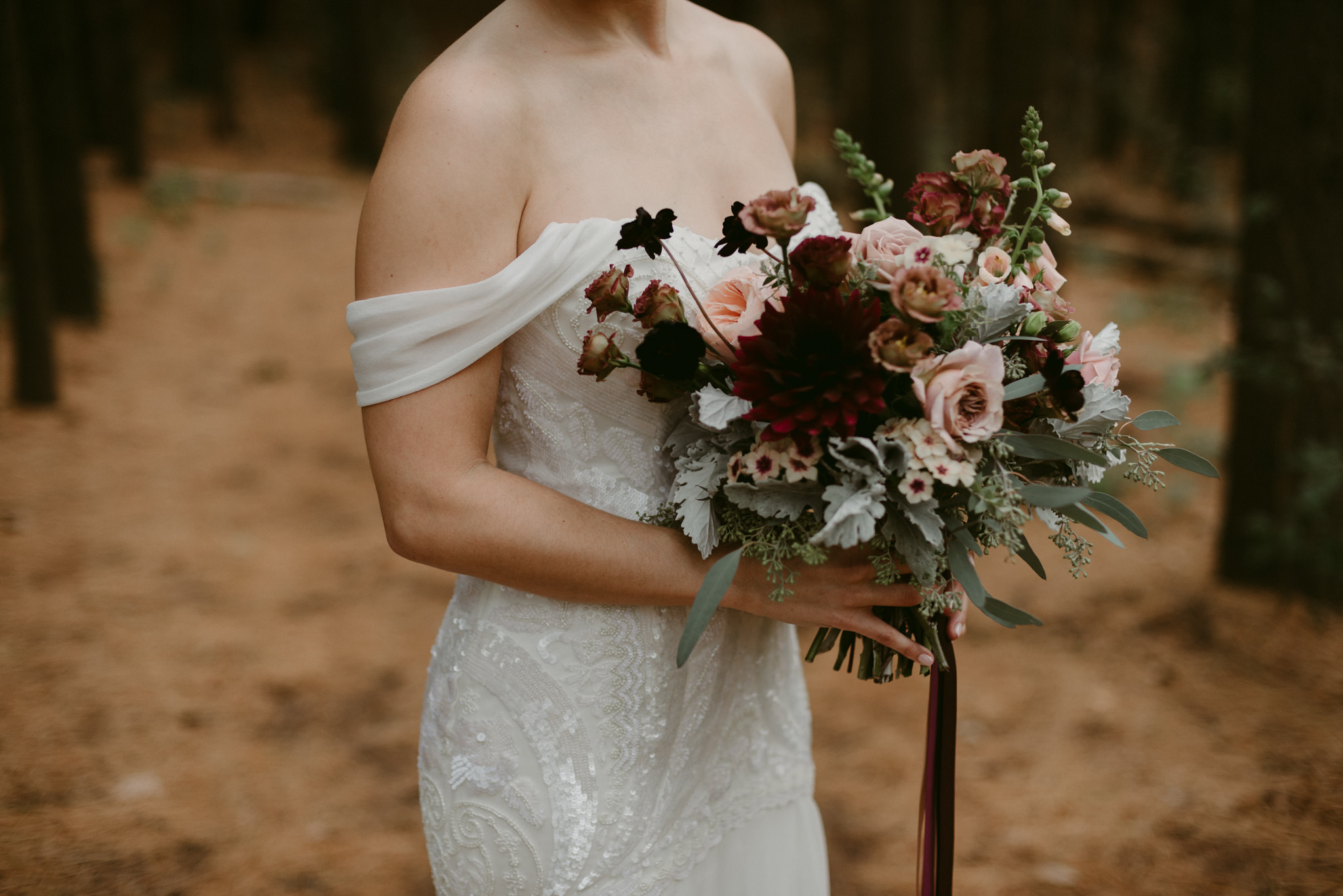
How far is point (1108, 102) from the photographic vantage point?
17547 millimetres

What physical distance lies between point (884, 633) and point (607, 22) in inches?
45.5

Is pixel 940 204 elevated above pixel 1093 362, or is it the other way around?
pixel 940 204

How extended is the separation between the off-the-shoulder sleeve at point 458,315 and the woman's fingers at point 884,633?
2.28ft

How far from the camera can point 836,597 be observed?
1.66 meters

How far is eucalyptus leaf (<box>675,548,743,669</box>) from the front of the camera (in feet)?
4.50

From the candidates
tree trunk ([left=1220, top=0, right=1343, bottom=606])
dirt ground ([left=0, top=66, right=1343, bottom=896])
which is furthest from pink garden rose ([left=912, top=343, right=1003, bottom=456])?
tree trunk ([left=1220, top=0, right=1343, bottom=606])

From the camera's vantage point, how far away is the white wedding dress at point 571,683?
5.49 feet

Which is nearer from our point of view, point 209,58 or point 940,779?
point 940,779

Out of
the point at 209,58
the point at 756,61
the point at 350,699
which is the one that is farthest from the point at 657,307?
the point at 209,58

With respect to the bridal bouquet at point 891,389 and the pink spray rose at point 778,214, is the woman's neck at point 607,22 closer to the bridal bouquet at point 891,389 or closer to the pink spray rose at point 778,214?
the bridal bouquet at point 891,389

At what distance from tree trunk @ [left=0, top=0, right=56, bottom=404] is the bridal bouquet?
618 centimetres

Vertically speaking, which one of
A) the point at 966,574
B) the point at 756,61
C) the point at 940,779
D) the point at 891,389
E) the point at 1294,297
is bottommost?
the point at 940,779

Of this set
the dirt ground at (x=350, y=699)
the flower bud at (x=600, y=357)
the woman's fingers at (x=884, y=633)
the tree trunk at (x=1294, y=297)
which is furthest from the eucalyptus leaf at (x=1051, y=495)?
the tree trunk at (x=1294, y=297)

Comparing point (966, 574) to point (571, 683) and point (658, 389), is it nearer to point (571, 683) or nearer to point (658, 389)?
point (658, 389)
